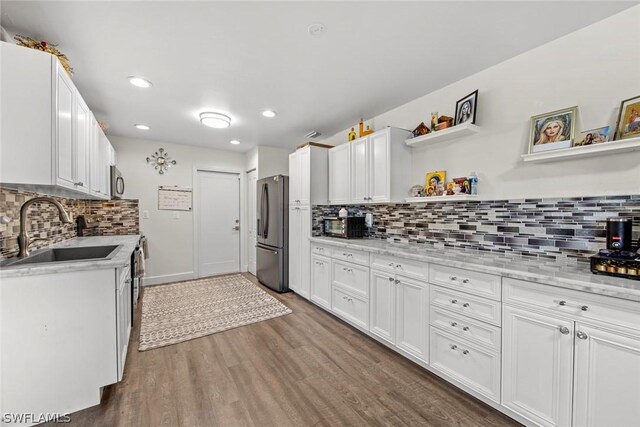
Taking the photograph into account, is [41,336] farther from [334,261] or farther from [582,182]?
[582,182]

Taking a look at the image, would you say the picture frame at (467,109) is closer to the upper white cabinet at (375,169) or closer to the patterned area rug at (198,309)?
the upper white cabinet at (375,169)

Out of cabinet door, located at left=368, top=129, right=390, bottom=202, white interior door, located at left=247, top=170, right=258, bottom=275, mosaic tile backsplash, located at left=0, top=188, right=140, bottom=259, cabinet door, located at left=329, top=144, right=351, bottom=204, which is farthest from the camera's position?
white interior door, located at left=247, top=170, right=258, bottom=275

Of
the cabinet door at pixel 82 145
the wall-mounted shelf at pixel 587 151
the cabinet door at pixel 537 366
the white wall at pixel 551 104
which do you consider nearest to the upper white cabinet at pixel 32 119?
the cabinet door at pixel 82 145

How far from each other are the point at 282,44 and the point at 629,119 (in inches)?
86.1

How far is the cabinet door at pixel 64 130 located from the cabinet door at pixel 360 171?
2564 millimetres

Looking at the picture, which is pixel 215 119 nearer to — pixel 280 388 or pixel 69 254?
pixel 69 254

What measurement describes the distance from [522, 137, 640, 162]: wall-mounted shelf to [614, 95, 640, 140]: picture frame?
3.5 inches

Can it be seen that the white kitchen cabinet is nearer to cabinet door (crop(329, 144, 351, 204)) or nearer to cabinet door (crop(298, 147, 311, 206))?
cabinet door (crop(298, 147, 311, 206))

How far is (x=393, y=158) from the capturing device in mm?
2752

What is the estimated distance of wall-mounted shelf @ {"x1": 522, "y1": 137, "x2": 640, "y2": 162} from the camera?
1.42 metres

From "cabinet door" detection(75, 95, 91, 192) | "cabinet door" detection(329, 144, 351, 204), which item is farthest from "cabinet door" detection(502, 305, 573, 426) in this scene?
"cabinet door" detection(75, 95, 91, 192)

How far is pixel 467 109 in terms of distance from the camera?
89.0 inches

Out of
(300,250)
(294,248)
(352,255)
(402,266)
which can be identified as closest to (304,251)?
(300,250)

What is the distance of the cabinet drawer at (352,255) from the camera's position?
2674 mm
